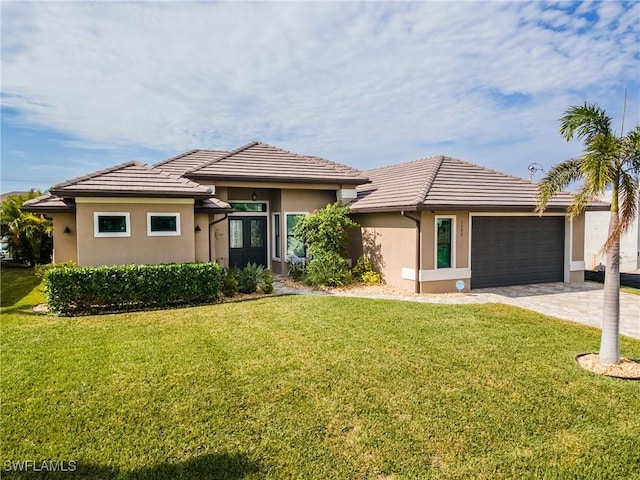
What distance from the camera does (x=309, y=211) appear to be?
16.3 m

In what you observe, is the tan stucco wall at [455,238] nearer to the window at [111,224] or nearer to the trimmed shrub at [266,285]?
the trimmed shrub at [266,285]

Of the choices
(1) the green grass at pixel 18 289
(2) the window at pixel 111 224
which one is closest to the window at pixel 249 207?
(2) the window at pixel 111 224

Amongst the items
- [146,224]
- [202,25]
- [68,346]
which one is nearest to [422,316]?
[68,346]

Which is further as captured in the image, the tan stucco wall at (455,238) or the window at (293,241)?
the window at (293,241)

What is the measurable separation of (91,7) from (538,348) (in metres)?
12.5

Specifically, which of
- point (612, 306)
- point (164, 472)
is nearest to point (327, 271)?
point (612, 306)

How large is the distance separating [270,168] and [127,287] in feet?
24.6

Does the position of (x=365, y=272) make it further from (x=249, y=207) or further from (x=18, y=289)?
(x=18, y=289)

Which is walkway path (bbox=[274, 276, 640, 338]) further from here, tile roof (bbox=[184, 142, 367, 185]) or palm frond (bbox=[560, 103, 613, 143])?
palm frond (bbox=[560, 103, 613, 143])

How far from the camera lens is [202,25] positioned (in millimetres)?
10484

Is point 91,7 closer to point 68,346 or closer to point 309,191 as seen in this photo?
point 68,346

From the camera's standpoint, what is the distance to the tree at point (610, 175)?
20.6ft

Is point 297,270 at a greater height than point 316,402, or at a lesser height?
greater

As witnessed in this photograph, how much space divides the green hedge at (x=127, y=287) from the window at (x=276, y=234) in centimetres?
527
